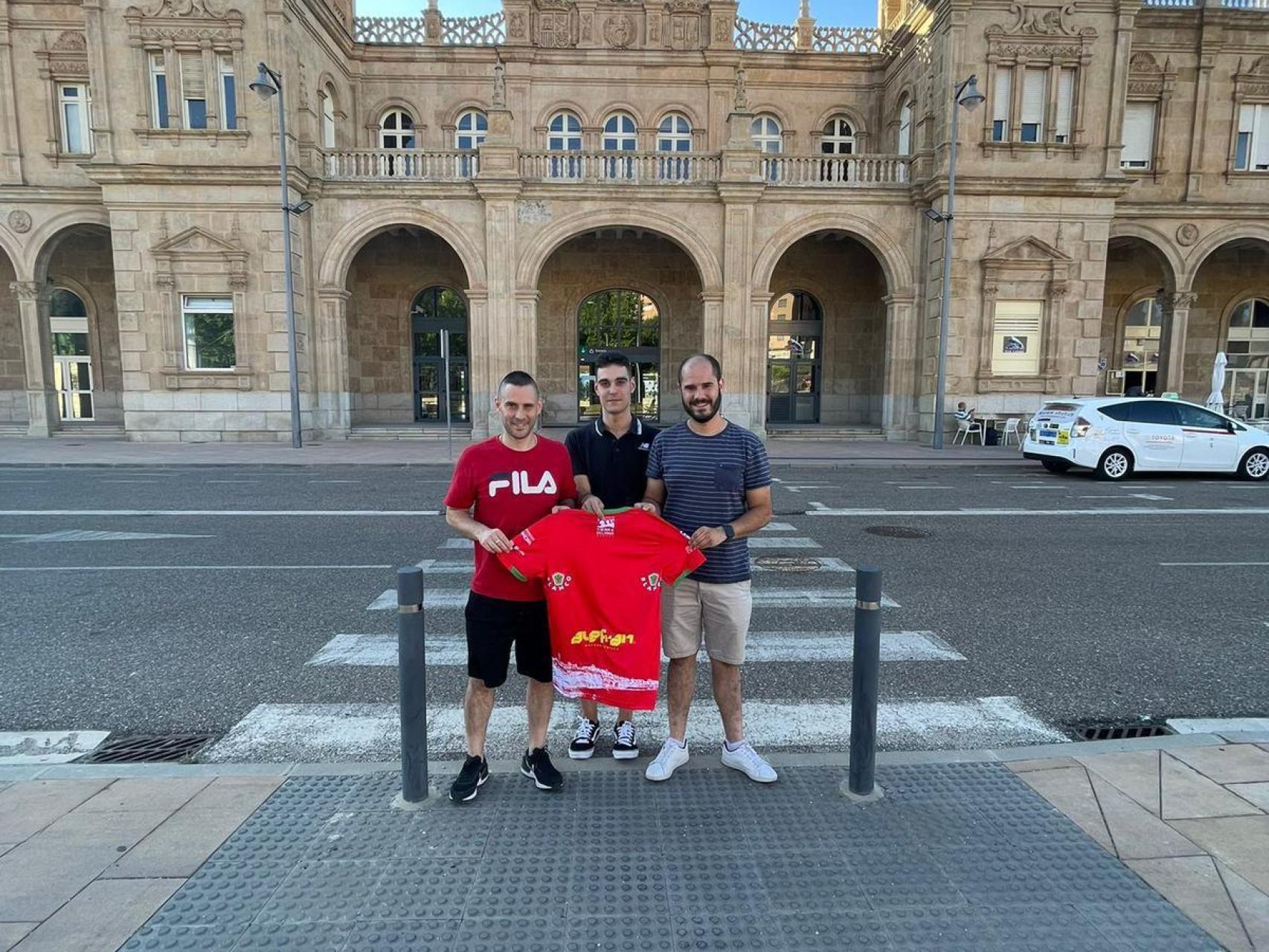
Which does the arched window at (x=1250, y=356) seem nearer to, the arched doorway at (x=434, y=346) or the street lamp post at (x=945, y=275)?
the street lamp post at (x=945, y=275)

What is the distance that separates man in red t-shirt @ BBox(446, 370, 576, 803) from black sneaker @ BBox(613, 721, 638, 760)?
0.39m

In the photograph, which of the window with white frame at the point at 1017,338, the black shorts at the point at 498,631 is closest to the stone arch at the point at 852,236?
the window with white frame at the point at 1017,338

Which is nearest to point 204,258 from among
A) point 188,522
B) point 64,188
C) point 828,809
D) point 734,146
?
point 64,188

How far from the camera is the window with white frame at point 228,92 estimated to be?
772 inches

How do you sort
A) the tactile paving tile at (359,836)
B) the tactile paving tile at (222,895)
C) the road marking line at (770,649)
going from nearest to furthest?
the tactile paving tile at (222,895), the tactile paving tile at (359,836), the road marking line at (770,649)

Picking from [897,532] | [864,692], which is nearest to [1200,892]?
[864,692]

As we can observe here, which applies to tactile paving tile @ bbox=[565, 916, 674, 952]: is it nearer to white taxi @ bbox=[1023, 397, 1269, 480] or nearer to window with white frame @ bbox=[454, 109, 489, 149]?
white taxi @ bbox=[1023, 397, 1269, 480]

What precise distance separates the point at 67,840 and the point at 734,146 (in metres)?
21.9

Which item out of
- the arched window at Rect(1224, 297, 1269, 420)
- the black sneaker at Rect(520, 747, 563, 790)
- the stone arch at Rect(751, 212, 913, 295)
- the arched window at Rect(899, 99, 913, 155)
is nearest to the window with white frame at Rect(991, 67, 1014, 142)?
the arched window at Rect(899, 99, 913, 155)

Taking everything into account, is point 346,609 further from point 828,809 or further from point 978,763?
point 978,763

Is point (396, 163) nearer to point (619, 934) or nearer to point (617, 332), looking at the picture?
point (617, 332)

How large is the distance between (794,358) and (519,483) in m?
25.6

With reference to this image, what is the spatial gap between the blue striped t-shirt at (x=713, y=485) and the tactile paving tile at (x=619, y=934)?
145 centimetres

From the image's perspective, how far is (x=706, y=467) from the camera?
10.8ft
